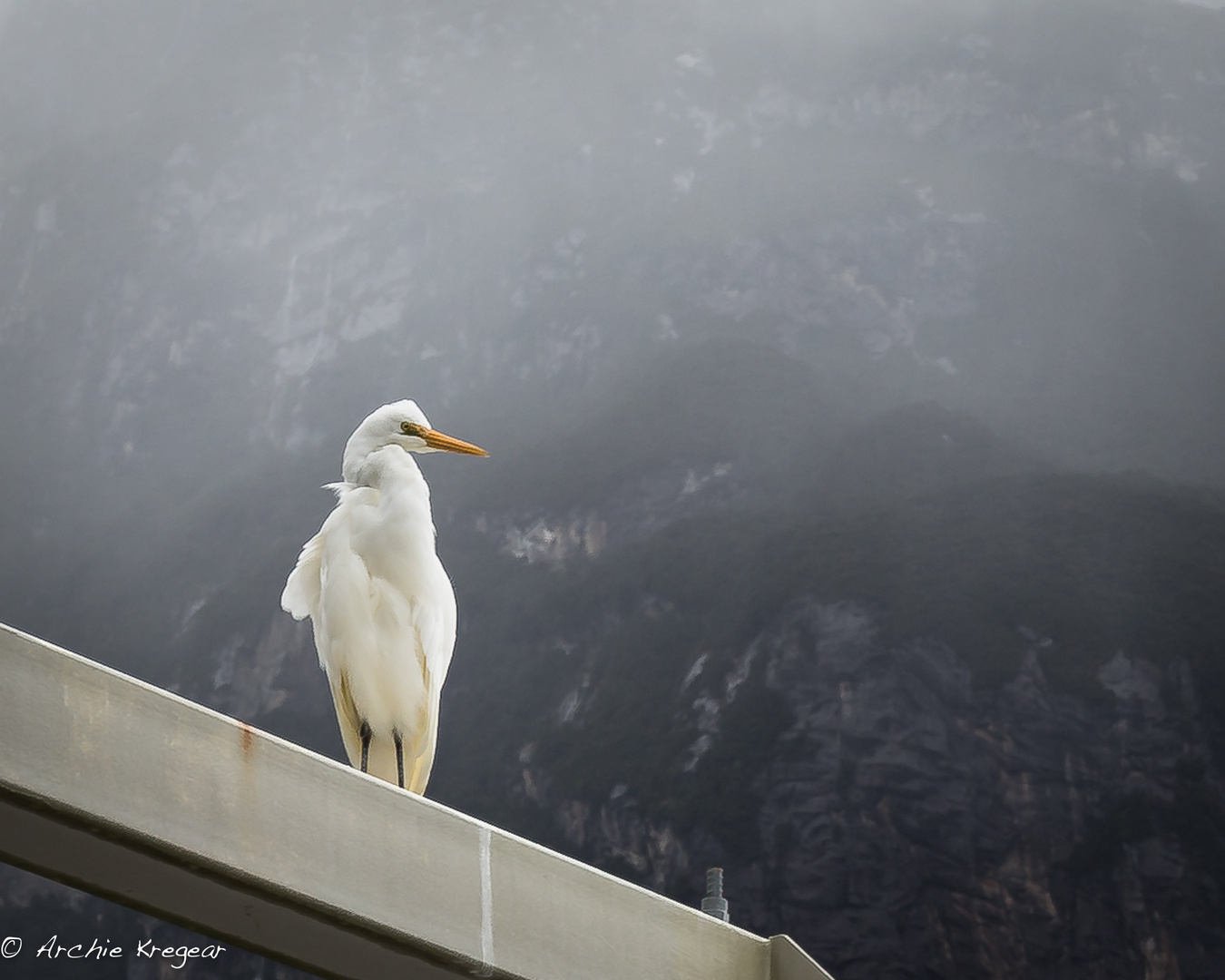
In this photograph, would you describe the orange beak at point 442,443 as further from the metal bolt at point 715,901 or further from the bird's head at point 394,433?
the metal bolt at point 715,901

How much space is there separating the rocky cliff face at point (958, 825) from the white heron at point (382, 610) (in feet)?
36.0

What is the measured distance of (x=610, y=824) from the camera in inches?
645

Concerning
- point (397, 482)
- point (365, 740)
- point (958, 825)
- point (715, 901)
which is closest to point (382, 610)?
point (397, 482)

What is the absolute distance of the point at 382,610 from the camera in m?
5.36

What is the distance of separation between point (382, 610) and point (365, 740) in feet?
2.07

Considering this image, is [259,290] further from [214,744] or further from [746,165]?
[214,744]

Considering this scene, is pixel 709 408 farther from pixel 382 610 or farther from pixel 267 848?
pixel 267 848

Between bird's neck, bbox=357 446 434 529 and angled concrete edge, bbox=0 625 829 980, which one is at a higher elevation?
angled concrete edge, bbox=0 625 829 980

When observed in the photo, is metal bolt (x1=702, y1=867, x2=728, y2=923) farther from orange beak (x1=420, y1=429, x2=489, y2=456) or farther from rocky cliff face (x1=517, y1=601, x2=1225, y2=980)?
rocky cliff face (x1=517, y1=601, x2=1225, y2=980)

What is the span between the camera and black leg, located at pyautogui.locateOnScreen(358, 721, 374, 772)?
219 inches

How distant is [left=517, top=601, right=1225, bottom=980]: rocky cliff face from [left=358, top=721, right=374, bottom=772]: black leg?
10.9 metres

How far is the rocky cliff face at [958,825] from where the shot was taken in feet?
49.7

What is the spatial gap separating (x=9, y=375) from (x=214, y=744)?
78.2ft

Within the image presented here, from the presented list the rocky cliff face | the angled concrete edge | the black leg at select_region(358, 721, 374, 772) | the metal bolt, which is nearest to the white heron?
the black leg at select_region(358, 721, 374, 772)
